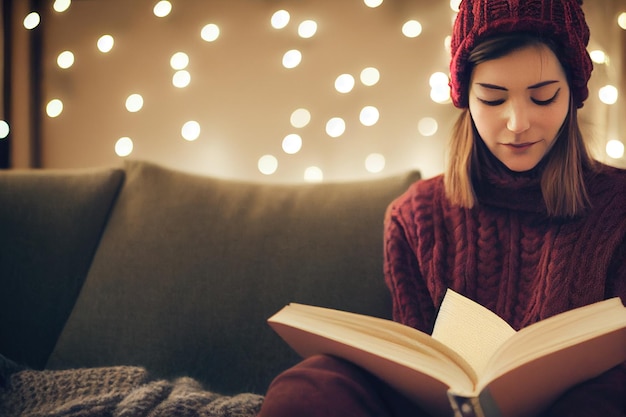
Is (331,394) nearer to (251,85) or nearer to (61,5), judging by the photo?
(251,85)

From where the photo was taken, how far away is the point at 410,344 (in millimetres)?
655

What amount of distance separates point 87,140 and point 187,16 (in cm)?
53

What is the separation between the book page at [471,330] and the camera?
76cm

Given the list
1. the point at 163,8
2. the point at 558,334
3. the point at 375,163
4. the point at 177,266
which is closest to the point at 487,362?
the point at 558,334

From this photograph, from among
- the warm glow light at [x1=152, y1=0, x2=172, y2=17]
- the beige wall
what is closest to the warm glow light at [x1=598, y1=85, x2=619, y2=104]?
the beige wall

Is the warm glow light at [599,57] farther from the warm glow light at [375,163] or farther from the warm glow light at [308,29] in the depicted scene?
the warm glow light at [308,29]

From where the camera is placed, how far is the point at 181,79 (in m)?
1.75

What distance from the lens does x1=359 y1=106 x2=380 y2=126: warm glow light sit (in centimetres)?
163

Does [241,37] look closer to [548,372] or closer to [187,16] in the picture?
[187,16]

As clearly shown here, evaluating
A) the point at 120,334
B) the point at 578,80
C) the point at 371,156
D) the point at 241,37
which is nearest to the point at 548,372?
the point at 578,80

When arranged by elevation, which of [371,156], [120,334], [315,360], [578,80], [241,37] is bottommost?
[120,334]

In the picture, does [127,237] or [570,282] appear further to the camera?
[127,237]

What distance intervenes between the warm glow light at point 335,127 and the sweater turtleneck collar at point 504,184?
663mm

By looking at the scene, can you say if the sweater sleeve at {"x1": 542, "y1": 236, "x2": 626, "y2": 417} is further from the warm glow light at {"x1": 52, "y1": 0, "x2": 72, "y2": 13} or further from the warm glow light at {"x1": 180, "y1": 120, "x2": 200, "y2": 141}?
the warm glow light at {"x1": 52, "y1": 0, "x2": 72, "y2": 13}
